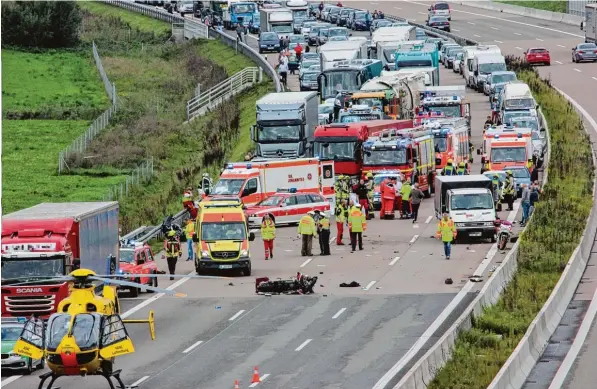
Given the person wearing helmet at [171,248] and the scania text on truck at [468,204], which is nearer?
the person wearing helmet at [171,248]

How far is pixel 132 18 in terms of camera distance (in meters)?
144

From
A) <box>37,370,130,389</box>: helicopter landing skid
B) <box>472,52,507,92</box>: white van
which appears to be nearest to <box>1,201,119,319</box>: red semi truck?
<box>37,370,130,389</box>: helicopter landing skid

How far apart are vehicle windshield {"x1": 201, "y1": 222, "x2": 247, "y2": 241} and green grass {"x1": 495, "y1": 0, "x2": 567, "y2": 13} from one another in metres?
102

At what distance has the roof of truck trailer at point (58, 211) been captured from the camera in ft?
121

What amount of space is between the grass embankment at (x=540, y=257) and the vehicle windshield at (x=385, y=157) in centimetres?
526

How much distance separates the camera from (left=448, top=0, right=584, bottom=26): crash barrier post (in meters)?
131

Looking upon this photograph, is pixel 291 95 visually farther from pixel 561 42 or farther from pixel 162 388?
pixel 561 42

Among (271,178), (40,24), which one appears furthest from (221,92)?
(40,24)

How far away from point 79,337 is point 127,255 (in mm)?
14854

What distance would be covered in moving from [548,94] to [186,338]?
48.8m

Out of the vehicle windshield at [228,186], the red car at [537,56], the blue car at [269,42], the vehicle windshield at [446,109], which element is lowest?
the vehicle windshield at [228,186]

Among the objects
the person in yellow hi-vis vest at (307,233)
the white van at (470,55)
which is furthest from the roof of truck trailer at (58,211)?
the white van at (470,55)

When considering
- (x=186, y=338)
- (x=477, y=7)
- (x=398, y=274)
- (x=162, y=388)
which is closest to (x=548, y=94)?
(x=398, y=274)

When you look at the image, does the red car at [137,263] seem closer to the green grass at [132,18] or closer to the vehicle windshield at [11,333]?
the vehicle windshield at [11,333]
